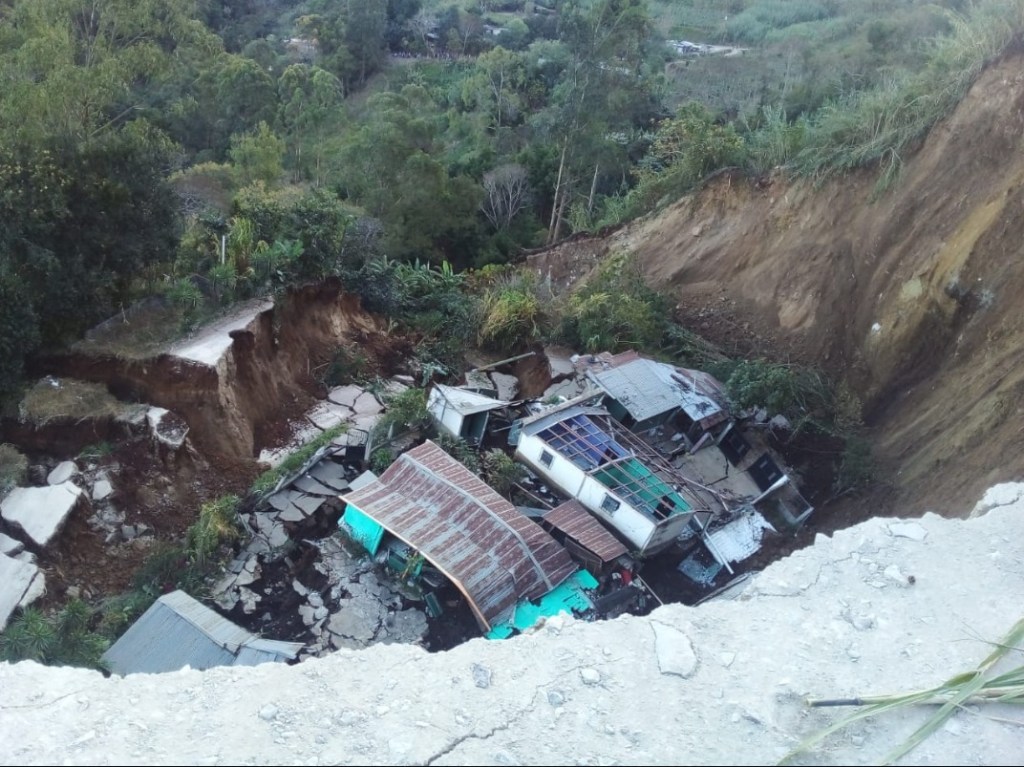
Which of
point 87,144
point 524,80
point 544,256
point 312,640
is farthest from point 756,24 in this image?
point 312,640

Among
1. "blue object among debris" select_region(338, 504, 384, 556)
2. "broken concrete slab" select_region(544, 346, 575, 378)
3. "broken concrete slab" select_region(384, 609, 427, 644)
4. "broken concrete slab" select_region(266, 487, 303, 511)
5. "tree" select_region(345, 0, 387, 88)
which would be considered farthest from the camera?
"tree" select_region(345, 0, 387, 88)

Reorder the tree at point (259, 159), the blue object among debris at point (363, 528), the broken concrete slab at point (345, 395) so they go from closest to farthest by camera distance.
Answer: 1. the blue object among debris at point (363, 528)
2. the broken concrete slab at point (345, 395)
3. the tree at point (259, 159)

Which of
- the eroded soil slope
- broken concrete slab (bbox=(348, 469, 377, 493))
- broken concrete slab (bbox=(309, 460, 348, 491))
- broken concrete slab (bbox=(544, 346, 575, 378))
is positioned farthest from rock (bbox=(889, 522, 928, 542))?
broken concrete slab (bbox=(309, 460, 348, 491))

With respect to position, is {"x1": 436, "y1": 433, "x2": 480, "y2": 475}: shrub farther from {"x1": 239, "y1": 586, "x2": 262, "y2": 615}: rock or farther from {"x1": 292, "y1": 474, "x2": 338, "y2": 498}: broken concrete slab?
{"x1": 239, "y1": 586, "x2": 262, "y2": 615}: rock

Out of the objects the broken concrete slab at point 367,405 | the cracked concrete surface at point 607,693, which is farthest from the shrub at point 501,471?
the cracked concrete surface at point 607,693

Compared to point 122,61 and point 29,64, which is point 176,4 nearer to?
point 122,61

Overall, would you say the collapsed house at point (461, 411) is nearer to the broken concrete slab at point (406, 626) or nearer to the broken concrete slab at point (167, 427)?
the broken concrete slab at point (406, 626)
